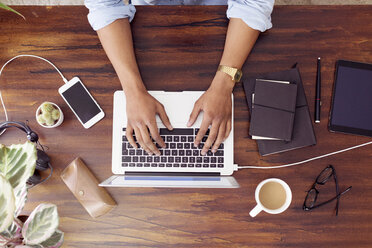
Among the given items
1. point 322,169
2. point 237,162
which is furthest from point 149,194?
point 322,169

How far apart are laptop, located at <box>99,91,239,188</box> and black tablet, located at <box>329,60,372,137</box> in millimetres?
384

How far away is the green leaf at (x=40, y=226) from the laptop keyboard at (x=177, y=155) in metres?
0.41

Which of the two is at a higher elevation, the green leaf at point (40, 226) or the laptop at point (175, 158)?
the green leaf at point (40, 226)

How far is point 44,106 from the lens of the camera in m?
0.84

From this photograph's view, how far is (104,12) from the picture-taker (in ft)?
2.81

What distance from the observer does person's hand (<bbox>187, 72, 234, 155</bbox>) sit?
83cm

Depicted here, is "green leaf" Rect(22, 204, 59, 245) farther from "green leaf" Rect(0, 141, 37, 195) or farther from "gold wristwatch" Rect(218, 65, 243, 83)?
"gold wristwatch" Rect(218, 65, 243, 83)

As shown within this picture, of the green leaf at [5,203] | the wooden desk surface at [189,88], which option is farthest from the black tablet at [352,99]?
the green leaf at [5,203]

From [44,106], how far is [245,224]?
2.60 ft

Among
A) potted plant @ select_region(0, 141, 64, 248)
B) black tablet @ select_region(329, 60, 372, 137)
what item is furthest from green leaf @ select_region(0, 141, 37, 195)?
black tablet @ select_region(329, 60, 372, 137)

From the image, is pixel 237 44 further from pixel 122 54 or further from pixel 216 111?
pixel 122 54

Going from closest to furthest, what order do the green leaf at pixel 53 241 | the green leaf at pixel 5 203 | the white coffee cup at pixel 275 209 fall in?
the green leaf at pixel 5 203, the green leaf at pixel 53 241, the white coffee cup at pixel 275 209

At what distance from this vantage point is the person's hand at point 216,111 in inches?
32.8

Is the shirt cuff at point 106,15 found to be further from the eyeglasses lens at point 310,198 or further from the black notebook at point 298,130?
the eyeglasses lens at point 310,198
